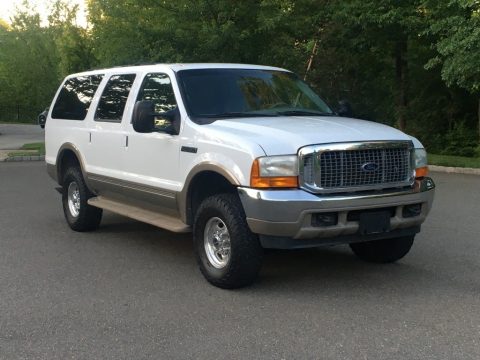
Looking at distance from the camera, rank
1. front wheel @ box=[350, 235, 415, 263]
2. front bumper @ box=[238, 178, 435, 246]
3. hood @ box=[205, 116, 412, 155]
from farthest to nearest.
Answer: front wheel @ box=[350, 235, 415, 263]
hood @ box=[205, 116, 412, 155]
front bumper @ box=[238, 178, 435, 246]

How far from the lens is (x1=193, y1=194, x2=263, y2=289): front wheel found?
519 cm

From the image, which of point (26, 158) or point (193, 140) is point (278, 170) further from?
point (26, 158)

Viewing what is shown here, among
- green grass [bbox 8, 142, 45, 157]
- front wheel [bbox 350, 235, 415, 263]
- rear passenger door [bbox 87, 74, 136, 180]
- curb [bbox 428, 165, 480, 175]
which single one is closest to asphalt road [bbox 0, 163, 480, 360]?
front wheel [bbox 350, 235, 415, 263]

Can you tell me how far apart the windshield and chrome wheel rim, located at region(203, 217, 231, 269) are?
1050 mm

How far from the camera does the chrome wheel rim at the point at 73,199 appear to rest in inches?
319

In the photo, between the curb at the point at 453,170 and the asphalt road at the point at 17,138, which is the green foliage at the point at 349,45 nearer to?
the curb at the point at 453,170

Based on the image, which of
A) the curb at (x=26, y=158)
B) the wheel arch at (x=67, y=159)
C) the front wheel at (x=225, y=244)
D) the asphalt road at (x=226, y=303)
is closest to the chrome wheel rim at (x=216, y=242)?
the front wheel at (x=225, y=244)

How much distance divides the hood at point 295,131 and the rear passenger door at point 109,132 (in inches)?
66.0

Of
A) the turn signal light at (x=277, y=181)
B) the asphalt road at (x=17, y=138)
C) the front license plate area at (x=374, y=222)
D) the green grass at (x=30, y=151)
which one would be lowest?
the asphalt road at (x=17, y=138)

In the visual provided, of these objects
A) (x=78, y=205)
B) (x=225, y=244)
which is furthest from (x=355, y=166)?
(x=78, y=205)

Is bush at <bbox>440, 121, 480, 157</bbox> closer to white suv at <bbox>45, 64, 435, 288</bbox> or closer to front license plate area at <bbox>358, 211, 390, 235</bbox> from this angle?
white suv at <bbox>45, 64, 435, 288</bbox>

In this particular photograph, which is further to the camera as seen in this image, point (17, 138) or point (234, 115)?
point (17, 138)

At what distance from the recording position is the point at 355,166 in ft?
17.0

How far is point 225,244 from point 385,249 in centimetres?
175
